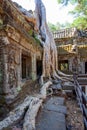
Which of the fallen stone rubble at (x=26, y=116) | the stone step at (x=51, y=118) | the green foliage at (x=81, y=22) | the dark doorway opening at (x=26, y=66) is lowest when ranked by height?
the stone step at (x=51, y=118)

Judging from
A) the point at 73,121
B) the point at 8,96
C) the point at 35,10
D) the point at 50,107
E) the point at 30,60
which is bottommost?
the point at 73,121

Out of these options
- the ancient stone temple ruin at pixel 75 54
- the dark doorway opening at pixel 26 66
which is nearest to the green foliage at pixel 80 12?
the ancient stone temple ruin at pixel 75 54

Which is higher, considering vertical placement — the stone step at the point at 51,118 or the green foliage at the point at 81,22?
the green foliage at the point at 81,22

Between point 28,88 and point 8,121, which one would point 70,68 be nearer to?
point 28,88

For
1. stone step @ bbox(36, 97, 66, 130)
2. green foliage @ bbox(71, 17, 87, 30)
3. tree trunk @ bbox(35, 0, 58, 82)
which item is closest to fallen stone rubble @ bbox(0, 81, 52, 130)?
stone step @ bbox(36, 97, 66, 130)

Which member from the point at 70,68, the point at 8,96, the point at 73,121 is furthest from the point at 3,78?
the point at 70,68

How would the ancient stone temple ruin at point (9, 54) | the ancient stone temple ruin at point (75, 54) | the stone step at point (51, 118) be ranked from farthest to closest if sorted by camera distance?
1. the ancient stone temple ruin at point (75, 54)
2. the ancient stone temple ruin at point (9, 54)
3. the stone step at point (51, 118)

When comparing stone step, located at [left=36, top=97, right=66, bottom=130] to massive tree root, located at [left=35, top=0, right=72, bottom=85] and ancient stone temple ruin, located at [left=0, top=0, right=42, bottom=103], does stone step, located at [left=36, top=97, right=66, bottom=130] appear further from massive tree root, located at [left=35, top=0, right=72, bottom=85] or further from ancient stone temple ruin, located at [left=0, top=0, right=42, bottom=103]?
massive tree root, located at [left=35, top=0, right=72, bottom=85]

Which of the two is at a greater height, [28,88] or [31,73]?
[31,73]

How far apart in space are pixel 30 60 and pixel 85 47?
6.43 metres

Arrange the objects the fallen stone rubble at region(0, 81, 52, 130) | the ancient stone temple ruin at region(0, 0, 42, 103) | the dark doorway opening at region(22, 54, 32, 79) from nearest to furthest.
Result: the fallen stone rubble at region(0, 81, 52, 130) → the ancient stone temple ruin at region(0, 0, 42, 103) → the dark doorway opening at region(22, 54, 32, 79)

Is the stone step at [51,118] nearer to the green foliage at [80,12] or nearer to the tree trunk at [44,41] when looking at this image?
the tree trunk at [44,41]

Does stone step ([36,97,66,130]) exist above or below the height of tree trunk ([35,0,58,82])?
below

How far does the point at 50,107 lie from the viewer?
4.07 meters
